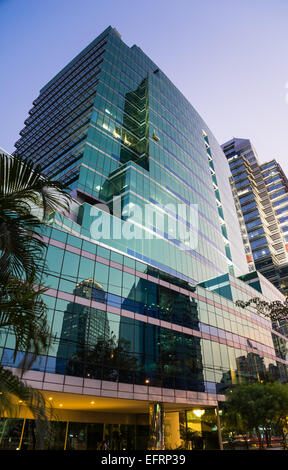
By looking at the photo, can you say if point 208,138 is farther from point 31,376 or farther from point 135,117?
point 31,376

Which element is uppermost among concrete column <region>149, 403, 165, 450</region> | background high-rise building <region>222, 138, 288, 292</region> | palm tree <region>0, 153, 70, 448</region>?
background high-rise building <region>222, 138, 288, 292</region>

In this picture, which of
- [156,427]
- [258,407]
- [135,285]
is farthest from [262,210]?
[156,427]

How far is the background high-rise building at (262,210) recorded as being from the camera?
106 meters

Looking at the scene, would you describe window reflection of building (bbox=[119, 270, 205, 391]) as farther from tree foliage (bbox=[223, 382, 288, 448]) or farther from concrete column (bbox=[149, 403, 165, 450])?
tree foliage (bbox=[223, 382, 288, 448])

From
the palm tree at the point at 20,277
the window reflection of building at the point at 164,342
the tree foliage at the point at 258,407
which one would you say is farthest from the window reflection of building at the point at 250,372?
the palm tree at the point at 20,277

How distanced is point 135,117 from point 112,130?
10.3 metres

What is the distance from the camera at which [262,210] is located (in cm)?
12288

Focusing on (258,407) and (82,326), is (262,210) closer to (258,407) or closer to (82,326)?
(258,407)

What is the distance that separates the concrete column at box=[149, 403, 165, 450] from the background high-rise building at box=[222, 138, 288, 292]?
81.2 m

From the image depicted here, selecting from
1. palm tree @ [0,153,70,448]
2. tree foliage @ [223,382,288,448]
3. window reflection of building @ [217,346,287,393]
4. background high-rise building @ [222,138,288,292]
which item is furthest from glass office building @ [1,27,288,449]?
background high-rise building @ [222,138,288,292]

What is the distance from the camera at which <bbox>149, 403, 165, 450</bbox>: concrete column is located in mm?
23516

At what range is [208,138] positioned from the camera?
Answer: 84.6 m

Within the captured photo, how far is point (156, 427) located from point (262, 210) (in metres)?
114
